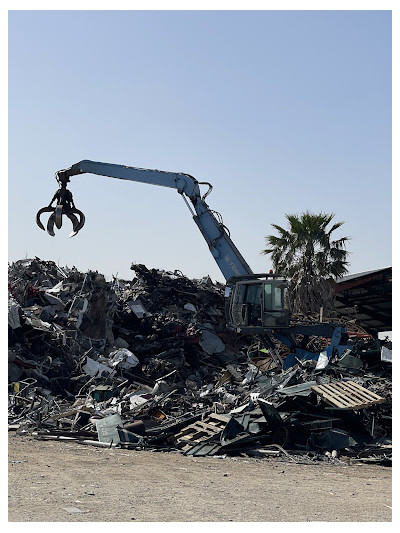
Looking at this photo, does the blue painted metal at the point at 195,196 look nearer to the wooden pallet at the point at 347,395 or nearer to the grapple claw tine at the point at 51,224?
the grapple claw tine at the point at 51,224

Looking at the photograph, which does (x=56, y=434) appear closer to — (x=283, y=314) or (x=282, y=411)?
(x=282, y=411)

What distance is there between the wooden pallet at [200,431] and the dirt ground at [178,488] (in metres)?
0.67

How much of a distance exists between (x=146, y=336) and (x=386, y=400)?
10.3 m

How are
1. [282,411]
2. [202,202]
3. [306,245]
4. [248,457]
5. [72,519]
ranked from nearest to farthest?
1. [72,519]
2. [248,457]
3. [282,411]
4. [202,202]
5. [306,245]

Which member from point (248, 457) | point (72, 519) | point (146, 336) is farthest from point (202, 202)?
point (72, 519)

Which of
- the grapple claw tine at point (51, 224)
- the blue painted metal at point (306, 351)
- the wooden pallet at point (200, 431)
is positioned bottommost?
the wooden pallet at point (200, 431)

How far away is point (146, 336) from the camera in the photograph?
22328 millimetres

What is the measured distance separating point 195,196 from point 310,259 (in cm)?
1039

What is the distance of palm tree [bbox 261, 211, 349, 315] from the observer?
2675 centimetres

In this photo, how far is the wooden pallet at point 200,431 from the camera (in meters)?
13.2

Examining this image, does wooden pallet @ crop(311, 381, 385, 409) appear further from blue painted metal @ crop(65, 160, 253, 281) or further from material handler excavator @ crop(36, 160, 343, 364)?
blue painted metal @ crop(65, 160, 253, 281)

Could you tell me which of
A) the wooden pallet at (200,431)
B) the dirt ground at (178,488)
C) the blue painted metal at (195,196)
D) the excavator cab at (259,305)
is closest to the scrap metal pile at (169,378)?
the wooden pallet at (200,431)

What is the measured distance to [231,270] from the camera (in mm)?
17703

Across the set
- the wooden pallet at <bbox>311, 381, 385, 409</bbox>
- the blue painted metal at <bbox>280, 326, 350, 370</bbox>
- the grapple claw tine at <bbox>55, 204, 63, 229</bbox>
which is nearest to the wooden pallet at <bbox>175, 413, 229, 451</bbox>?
the wooden pallet at <bbox>311, 381, 385, 409</bbox>
